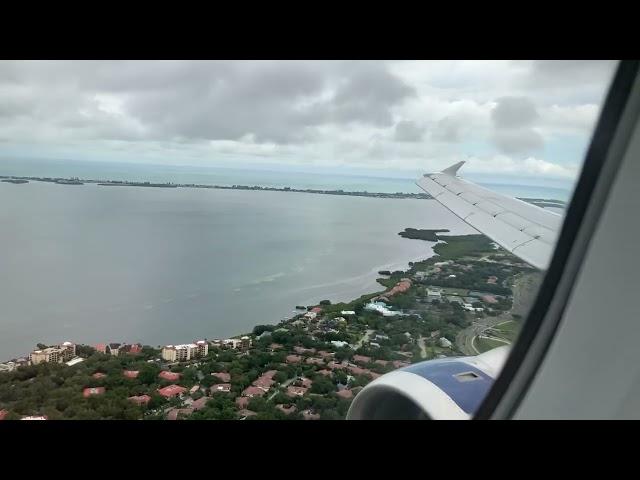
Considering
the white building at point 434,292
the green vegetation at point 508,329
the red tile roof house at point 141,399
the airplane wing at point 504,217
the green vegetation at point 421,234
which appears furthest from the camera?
the green vegetation at point 421,234

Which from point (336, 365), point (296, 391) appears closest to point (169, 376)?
point (296, 391)

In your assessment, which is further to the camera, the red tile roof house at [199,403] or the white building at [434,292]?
the white building at [434,292]

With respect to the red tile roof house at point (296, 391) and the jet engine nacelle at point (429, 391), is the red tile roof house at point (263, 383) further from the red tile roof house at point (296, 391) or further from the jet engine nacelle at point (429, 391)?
the jet engine nacelle at point (429, 391)

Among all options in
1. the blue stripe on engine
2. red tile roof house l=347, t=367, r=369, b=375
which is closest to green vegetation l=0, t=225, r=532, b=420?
red tile roof house l=347, t=367, r=369, b=375

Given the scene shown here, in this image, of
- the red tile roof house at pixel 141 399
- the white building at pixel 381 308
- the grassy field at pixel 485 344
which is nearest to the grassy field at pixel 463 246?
the white building at pixel 381 308

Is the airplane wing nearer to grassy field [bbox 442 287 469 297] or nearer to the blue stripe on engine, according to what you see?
grassy field [bbox 442 287 469 297]
